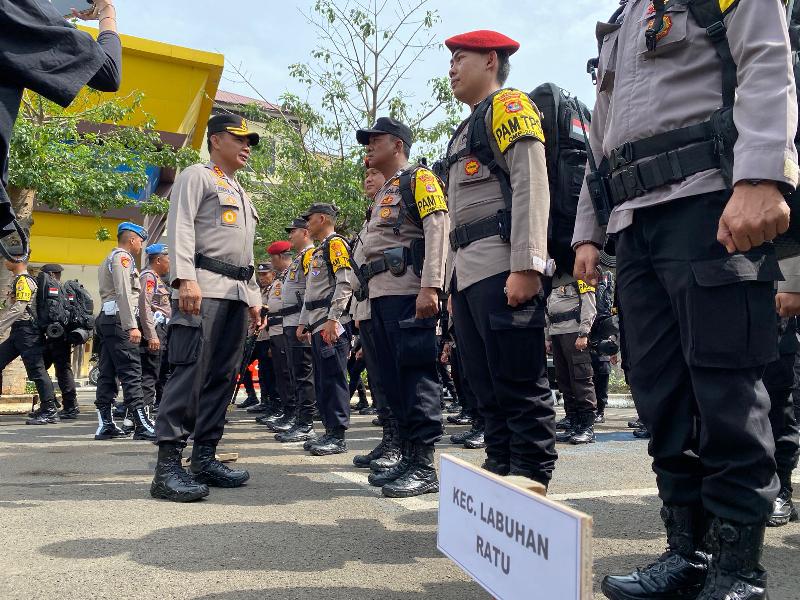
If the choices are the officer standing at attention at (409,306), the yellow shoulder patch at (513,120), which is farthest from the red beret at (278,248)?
the yellow shoulder patch at (513,120)

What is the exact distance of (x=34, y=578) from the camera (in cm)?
248

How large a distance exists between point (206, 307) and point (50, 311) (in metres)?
5.87

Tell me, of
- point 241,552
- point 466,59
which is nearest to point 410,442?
point 241,552

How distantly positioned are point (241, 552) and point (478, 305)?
1.47m

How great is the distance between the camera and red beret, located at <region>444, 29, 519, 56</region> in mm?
3666

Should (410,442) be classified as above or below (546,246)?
below

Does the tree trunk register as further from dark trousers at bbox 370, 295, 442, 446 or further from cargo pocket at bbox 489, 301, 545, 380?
cargo pocket at bbox 489, 301, 545, 380

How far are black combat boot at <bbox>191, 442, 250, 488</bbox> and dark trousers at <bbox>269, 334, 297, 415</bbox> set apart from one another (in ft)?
12.4

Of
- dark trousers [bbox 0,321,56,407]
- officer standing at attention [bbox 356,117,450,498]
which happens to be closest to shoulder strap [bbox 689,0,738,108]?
officer standing at attention [bbox 356,117,450,498]

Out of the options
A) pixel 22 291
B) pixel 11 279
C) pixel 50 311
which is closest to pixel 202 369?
pixel 22 291

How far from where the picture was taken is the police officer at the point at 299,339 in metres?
7.16

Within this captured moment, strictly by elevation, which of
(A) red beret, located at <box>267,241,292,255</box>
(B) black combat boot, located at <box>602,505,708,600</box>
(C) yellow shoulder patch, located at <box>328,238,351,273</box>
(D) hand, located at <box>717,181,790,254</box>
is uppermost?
(A) red beret, located at <box>267,241,292,255</box>

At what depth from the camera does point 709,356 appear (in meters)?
1.98

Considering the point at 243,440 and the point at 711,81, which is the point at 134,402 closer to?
the point at 243,440
